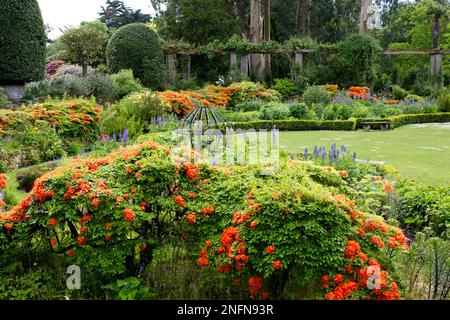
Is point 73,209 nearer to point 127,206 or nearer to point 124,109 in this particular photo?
point 127,206

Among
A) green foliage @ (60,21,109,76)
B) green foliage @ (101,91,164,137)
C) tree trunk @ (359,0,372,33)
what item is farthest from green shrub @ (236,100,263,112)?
tree trunk @ (359,0,372,33)

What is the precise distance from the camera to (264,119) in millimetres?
13914

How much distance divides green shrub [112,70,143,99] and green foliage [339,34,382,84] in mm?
9878

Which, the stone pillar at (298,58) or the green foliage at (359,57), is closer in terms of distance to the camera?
the green foliage at (359,57)

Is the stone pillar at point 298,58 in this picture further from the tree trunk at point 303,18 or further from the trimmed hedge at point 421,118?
the trimmed hedge at point 421,118

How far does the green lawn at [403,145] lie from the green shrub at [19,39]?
792cm

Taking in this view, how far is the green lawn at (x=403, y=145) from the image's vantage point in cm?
706

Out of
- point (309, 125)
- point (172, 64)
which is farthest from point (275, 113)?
point (172, 64)

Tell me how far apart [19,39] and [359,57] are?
45.5 feet

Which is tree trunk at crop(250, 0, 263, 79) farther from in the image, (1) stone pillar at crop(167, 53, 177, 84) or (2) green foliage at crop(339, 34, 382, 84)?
(2) green foliage at crop(339, 34, 382, 84)

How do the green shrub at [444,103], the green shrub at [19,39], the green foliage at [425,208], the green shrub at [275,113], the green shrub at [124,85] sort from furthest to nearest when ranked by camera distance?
the green shrub at [444,103], the green shrub at [124,85], the green shrub at [19,39], the green shrub at [275,113], the green foliage at [425,208]

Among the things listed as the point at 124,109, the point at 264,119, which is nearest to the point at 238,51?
the point at 264,119

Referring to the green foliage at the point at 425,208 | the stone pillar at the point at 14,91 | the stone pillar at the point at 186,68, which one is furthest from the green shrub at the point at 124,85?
the green foliage at the point at 425,208
